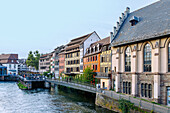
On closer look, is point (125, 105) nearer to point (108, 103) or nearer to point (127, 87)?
point (108, 103)

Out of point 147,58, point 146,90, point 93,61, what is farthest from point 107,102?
point 93,61

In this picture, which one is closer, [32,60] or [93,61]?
[93,61]

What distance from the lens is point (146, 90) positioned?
2795cm

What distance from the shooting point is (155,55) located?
26.2 m

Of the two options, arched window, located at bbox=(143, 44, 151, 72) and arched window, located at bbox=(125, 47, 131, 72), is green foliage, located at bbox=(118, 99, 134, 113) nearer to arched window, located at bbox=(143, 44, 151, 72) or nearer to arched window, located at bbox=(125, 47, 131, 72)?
arched window, located at bbox=(143, 44, 151, 72)

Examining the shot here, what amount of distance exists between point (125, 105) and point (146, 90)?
542cm

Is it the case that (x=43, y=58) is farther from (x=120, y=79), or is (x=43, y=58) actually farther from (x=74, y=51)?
(x=120, y=79)

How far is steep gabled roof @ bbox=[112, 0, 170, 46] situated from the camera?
26734 millimetres

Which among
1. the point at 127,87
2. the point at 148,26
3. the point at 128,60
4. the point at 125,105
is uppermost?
the point at 148,26

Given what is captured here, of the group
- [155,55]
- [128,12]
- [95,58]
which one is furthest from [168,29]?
[95,58]

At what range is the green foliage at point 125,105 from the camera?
77.7 ft

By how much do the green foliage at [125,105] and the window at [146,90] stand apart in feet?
15.6

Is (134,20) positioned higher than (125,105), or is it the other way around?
(134,20)

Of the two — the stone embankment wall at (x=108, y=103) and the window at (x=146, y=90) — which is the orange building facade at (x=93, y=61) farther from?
the window at (x=146, y=90)
